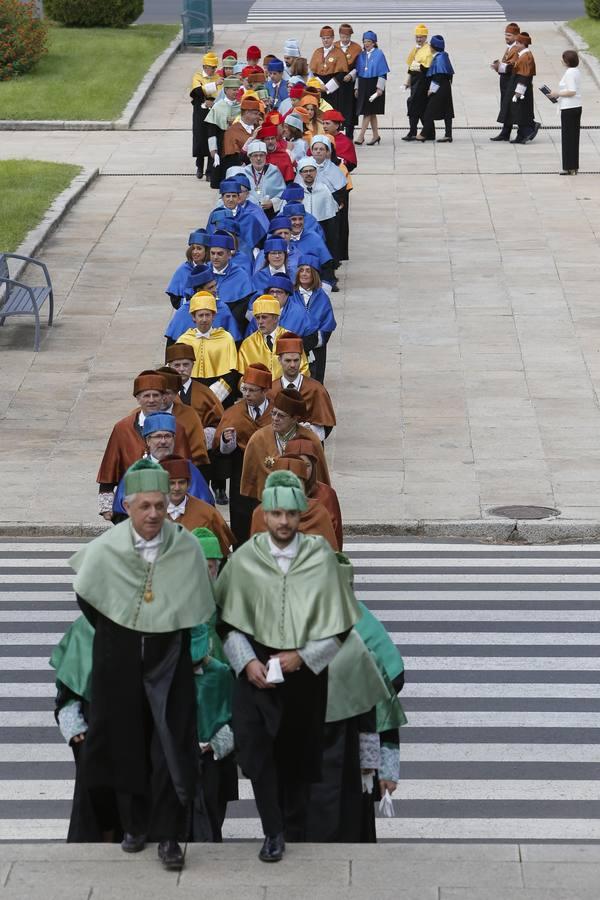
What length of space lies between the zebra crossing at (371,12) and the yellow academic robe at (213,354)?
33.2 metres

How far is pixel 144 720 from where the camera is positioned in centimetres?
713

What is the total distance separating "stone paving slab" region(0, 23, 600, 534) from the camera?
628 inches

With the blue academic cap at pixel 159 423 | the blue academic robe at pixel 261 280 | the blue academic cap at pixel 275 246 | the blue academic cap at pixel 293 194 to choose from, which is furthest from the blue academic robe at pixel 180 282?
the blue academic cap at pixel 159 423

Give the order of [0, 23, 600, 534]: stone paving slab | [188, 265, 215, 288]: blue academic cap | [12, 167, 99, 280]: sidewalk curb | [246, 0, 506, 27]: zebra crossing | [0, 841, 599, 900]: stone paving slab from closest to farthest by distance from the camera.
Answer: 1. [0, 841, 599, 900]: stone paving slab
2. [188, 265, 215, 288]: blue academic cap
3. [0, 23, 600, 534]: stone paving slab
4. [12, 167, 99, 280]: sidewalk curb
5. [246, 0, 506, 27]: zebra crossing

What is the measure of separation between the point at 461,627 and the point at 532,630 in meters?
0.48

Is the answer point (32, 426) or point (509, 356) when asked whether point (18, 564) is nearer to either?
point (32, 426)

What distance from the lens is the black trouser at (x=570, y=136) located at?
28.2m

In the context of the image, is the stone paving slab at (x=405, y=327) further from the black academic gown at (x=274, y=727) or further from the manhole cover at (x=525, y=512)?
the black academic gown at (x=274, y=727)

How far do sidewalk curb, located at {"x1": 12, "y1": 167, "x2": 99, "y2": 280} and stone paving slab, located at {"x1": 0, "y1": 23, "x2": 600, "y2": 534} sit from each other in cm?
27

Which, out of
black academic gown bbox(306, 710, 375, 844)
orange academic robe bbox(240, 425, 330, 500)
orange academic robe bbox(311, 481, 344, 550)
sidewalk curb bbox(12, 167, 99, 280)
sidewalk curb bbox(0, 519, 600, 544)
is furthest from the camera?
sidewalk curb bbox(12, 167, 99, 280)

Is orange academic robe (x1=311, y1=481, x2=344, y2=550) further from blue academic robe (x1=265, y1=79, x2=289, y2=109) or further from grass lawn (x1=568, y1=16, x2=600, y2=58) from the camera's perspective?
grass lawn (x1=568, y1=16, x2=600, y2=58)

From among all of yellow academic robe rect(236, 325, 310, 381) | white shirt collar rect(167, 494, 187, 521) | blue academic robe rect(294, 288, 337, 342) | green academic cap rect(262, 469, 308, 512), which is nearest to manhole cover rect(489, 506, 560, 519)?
blue academic robe rect(294, 288, 337, 342)

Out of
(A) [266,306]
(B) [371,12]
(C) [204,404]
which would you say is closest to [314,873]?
(C) [204,404]

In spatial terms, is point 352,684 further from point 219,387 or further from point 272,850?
point 219,387
